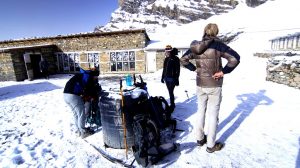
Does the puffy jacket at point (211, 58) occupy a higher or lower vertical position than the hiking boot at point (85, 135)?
higher

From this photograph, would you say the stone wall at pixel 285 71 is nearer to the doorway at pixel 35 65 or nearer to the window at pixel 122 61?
the window at pixel 122 61

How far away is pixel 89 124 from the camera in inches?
229

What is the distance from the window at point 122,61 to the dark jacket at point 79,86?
14175 millimetres

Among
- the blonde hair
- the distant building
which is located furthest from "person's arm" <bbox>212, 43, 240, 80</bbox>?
the distant building

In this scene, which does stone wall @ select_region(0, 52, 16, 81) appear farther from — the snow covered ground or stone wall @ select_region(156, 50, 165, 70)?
stone wall @ select_region(156, 50, 165, 70)

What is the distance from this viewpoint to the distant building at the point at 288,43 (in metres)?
12.6

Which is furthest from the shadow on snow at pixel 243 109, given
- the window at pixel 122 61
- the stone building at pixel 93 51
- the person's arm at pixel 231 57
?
the window at pixel 122 61

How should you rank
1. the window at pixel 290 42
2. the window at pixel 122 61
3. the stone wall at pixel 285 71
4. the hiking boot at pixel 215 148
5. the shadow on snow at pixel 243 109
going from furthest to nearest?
1. the window at pixel 122 61
2. the window at pixel 290 42
3. the stone wall at pixel 285 71
4. the shadow on snow at pixel 243 109
5. the hiking boot at pixel 215 148

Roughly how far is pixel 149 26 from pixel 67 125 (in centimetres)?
5608

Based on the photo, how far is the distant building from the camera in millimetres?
12635

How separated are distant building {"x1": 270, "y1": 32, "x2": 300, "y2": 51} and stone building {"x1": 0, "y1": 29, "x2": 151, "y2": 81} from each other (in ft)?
32.9

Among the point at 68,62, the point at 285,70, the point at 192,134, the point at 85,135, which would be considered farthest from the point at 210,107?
the point at 68,62

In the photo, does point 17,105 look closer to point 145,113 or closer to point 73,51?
point 145,113

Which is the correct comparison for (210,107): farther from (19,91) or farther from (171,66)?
(19,91)
